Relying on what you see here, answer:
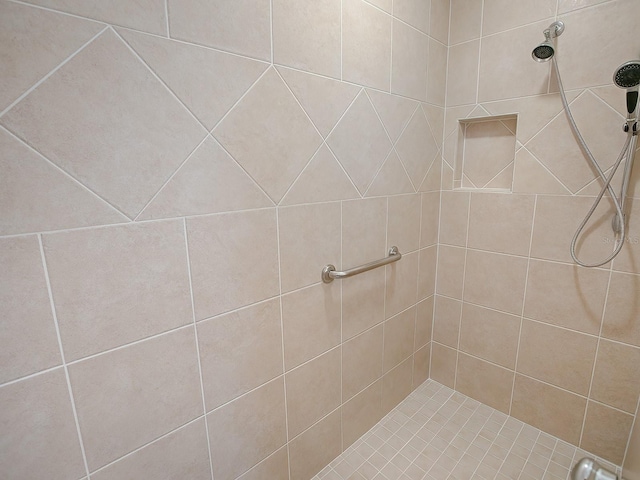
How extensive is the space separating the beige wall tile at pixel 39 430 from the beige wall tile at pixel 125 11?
2.39 ft

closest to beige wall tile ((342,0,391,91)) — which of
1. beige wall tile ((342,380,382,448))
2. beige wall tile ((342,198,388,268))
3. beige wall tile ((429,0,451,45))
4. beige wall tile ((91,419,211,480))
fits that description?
beige wall tile ((429,0,451,45))

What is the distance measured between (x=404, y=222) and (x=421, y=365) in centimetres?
93

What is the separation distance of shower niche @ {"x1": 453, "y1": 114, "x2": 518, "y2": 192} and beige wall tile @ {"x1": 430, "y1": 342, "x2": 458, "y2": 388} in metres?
0.96

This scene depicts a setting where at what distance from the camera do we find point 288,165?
3.28 ft

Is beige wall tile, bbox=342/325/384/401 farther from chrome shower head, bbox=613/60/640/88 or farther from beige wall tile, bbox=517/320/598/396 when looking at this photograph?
chrome shower head, bbox=613/60/640/88

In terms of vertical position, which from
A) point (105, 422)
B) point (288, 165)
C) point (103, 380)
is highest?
point (288, 165)

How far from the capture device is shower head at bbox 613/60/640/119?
3.37 feet

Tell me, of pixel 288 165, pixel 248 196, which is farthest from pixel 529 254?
pixel 248 196

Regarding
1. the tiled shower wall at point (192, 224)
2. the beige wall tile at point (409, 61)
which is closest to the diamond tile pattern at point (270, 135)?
the tiled shower wall at point (192, 224)

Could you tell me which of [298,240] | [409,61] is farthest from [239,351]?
[409,61]

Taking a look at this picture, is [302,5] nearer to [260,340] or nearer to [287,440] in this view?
[260,340]

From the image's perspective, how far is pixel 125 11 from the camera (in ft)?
2.14

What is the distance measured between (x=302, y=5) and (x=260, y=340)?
107 cm

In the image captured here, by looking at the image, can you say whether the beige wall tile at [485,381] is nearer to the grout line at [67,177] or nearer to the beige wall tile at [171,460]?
the beige wall tile at [171,460]
